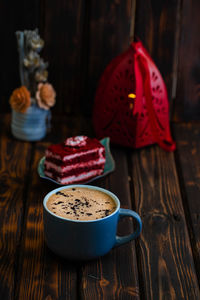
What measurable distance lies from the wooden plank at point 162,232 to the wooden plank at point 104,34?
34 centimetres

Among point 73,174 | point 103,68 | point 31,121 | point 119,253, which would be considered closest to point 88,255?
point 119,253

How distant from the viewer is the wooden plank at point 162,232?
963mm

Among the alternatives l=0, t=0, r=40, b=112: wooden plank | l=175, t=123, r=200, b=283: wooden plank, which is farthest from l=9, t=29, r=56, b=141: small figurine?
l=175, t=123, r=200, b=283: wooden plank

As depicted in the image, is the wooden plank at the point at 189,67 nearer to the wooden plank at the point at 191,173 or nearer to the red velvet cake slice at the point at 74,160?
the wooden plank at the point at 191,173

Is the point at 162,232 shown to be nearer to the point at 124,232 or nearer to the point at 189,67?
the point at 124,232

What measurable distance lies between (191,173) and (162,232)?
0.32 meters

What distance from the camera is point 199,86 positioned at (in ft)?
5.53

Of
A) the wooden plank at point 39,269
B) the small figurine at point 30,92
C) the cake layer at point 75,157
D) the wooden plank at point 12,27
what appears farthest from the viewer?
the wooden plank at point 12,27

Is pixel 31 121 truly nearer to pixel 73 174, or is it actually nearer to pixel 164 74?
pixel 73 174

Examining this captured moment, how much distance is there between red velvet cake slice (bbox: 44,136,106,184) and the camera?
4.25ft

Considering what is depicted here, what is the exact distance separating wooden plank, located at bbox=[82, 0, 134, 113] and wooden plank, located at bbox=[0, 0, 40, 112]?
186 millimetres

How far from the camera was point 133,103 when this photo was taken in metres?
1.47

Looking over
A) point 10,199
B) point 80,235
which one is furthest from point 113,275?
point 10,199

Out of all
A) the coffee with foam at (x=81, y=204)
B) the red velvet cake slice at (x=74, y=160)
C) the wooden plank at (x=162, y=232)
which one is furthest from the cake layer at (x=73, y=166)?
the coffee with foam at (x=81, y=204)
